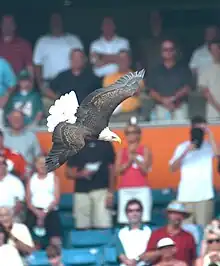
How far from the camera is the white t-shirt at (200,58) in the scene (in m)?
19.0

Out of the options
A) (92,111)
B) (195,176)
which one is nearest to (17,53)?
(195,176)

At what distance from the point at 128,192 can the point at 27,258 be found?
5.91 ft

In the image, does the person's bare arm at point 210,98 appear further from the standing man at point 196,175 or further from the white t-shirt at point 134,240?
the white t-shirt at point 134,240

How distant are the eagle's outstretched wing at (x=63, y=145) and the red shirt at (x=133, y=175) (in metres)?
2.27

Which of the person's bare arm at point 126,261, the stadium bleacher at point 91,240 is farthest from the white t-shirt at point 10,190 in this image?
the person's bare arm at point 126,261

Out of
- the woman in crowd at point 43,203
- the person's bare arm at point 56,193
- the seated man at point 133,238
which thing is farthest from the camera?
the person's bare arm at point 56,193

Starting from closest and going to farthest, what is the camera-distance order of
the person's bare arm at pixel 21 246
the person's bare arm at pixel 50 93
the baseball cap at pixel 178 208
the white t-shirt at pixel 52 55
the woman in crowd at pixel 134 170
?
the person's bare arm at pixel 21 246, the baseball cap at pixel 178 208, the woman in crowd at pixel 134 170, the person's bare arm at pixel 50 93, the white t-shirt at pixel 52 55

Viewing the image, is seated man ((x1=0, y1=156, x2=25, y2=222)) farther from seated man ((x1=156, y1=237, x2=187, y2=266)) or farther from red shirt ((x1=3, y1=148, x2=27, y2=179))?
seated man ((x1=156, y1=237, x2=187, y2=266))

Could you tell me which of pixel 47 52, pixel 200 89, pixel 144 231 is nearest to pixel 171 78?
pixel 200 89

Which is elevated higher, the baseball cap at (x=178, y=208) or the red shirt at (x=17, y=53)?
the red shirt at (x=17, y=53)

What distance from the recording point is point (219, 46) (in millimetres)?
18688

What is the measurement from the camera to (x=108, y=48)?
19109mm

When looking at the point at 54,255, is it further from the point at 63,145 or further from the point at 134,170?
the point at 134,170

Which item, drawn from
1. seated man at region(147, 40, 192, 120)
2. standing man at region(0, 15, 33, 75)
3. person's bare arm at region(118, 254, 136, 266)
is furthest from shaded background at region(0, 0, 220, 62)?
person's bare arm at region(118, 254, 136, 266)
